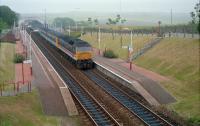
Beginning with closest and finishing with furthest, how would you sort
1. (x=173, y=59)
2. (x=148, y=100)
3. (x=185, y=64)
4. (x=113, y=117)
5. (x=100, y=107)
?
1. (x=113, y=117)
2. (x=100, y=107)
3. (x=148, y=100)
4. (x=185, y=64)
5. (x=173, y=59)

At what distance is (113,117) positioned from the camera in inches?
1160

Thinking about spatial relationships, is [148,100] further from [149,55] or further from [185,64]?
[149,55]

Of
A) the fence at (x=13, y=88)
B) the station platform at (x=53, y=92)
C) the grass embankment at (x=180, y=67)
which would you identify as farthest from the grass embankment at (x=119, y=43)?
the fence at (x=13, y=88)

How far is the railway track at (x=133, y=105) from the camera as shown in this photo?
28.3 metres

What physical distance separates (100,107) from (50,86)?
7.88m

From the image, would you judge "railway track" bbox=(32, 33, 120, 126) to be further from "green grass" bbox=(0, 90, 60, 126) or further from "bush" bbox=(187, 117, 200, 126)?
"bush" bbox=(187, 117, 200, 126)

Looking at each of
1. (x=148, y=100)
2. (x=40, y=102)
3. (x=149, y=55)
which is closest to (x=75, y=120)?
(x=40, y=102)

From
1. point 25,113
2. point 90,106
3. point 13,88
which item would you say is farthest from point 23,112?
point 13,88

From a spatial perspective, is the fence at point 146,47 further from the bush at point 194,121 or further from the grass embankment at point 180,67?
the bush at point 194,121

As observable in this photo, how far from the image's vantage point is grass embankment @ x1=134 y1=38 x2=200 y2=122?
3257 centimetres

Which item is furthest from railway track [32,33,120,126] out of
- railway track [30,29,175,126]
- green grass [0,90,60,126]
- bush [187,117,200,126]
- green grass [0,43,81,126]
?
bush [187,117,200,126]

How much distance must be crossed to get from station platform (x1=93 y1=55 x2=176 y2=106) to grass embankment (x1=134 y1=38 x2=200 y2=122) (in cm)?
102

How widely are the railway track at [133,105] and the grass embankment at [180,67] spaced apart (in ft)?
8.22

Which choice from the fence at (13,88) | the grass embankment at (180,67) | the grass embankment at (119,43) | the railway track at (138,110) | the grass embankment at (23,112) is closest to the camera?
the grass embankment at (23,112)
